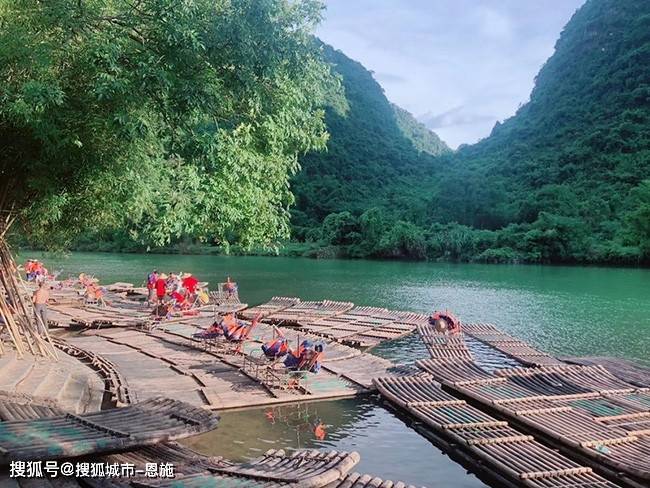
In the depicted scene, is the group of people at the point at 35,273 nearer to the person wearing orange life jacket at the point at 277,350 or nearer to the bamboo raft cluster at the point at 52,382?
the bamboo raft cluster at the point at 52,382

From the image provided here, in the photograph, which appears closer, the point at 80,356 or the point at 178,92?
the point at 178,92

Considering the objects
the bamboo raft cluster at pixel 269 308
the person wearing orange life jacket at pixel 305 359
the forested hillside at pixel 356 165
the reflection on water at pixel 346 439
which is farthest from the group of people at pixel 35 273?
the forested hillside at pixel 356 165

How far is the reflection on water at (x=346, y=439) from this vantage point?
8594 millimetres

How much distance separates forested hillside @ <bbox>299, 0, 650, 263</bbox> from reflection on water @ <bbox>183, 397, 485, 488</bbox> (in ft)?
165

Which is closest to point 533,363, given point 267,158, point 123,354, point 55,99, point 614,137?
point 267,158

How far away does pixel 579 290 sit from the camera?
36406mm

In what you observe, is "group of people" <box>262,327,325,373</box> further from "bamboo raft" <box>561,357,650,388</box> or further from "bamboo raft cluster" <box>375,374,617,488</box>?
"bamboo raft" <box>561,357,650,388</box>


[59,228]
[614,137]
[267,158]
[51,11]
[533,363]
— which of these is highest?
[614,137]

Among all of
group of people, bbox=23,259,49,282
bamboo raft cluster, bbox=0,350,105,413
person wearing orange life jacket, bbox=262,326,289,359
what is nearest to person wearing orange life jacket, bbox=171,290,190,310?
bamboo raft cluster, bbox=0,350,105,413

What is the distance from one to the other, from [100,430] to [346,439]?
12.6 feet

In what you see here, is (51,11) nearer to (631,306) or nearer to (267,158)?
(267,158)

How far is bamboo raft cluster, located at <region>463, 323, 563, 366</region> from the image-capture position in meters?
15.2

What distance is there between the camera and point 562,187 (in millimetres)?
65562

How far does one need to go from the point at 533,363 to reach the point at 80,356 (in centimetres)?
1099
